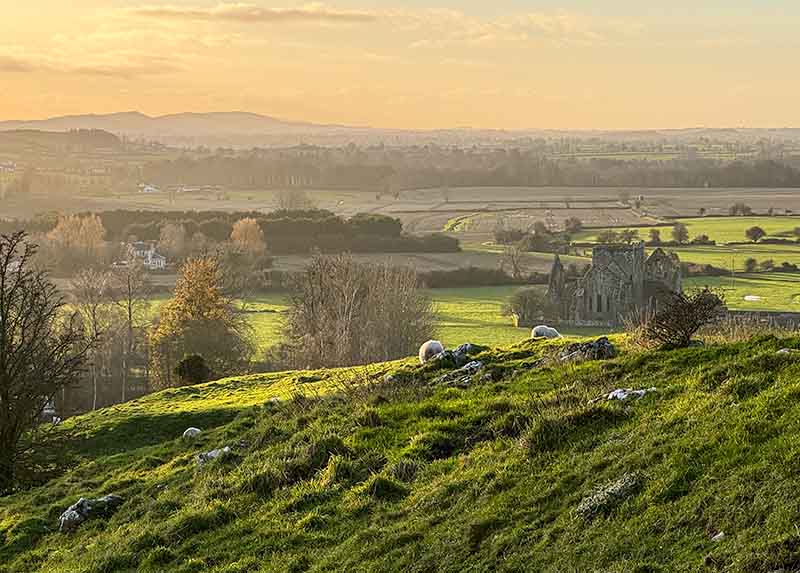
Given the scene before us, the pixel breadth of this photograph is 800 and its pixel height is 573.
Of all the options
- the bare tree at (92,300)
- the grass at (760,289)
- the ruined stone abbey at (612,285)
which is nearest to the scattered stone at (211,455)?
the bare tree at (92,300)

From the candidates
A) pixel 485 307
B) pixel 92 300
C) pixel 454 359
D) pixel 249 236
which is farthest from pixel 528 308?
pixel 454 359

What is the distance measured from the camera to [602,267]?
89.4 metres

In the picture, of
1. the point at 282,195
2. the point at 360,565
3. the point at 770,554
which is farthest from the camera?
the point at 282,195

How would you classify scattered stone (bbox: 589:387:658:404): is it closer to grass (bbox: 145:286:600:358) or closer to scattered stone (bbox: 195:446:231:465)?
scattered stone (bbox: 195:446:231:465)

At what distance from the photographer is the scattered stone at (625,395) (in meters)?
16.2

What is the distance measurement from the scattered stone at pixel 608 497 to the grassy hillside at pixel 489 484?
0.03 m

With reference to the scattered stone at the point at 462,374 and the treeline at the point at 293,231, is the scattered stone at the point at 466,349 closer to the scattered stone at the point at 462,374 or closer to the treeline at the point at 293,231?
the scattered stone at the point at 462,374

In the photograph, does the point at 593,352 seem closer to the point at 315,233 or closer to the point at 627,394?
the point at 627,394

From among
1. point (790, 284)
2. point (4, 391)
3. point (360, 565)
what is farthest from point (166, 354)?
point (790, 284)

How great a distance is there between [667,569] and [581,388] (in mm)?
8107

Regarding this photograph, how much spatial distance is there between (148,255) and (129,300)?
162ft

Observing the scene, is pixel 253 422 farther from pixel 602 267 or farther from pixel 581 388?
pixel 602 267

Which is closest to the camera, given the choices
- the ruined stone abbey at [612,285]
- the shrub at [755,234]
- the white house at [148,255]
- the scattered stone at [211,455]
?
the scattered stone at [211,455]

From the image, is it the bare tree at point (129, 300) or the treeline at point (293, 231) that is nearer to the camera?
the bare tree at point (129, 300)
